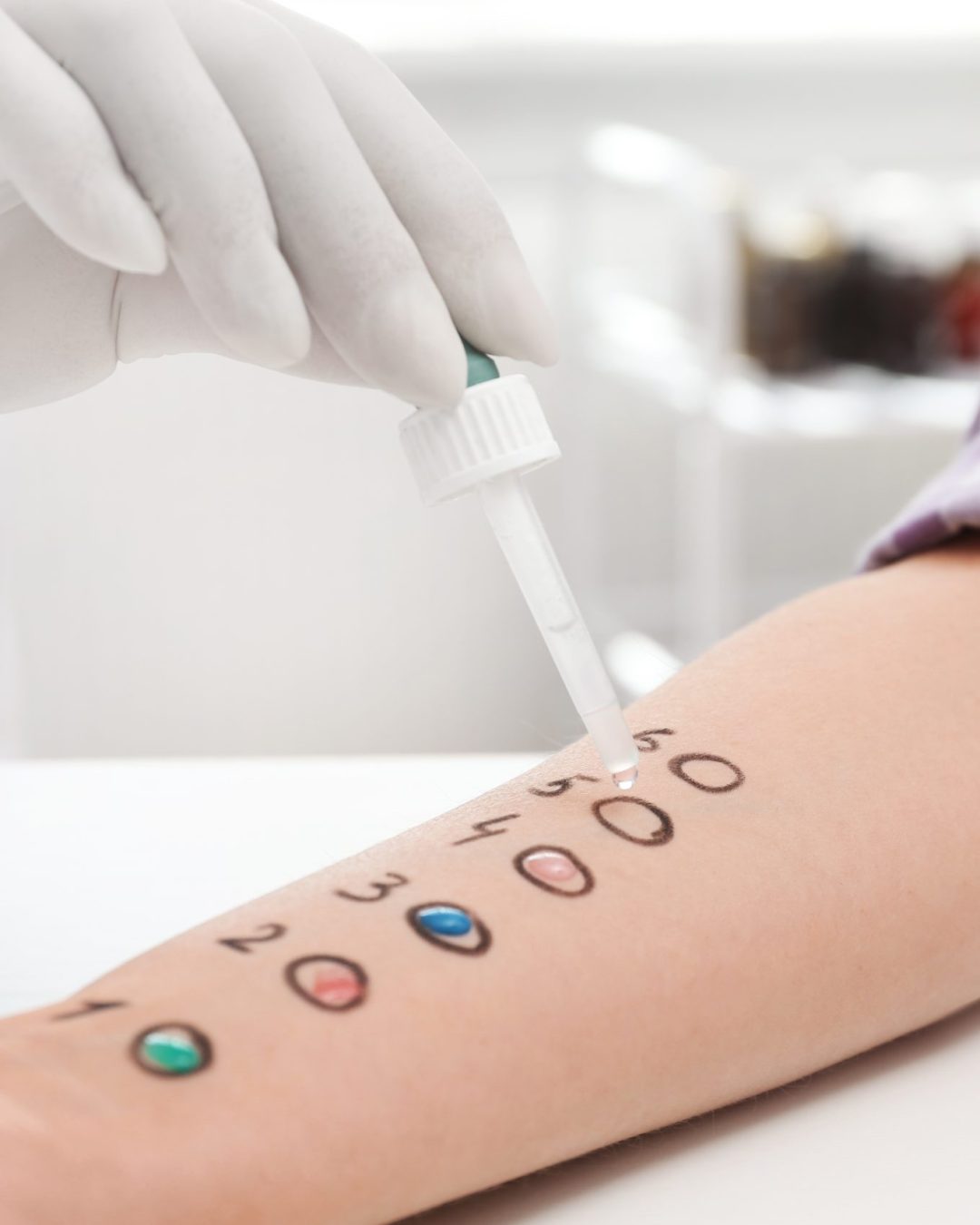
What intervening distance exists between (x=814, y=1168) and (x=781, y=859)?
10 centimetres

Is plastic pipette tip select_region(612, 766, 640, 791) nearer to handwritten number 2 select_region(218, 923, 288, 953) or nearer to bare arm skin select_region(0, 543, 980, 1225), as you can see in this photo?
bare arm skin select_region(0, 543, 980, 1225)

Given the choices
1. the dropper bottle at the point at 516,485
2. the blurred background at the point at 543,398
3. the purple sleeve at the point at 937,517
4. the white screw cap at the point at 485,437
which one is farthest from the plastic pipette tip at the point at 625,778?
the blurred background at the point at 543,398

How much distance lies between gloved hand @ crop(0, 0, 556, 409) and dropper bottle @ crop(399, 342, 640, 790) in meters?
0.01

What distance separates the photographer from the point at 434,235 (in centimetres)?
46

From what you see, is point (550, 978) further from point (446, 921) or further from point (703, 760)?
point (703, 760)

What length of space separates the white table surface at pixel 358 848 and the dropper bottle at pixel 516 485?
105 mm

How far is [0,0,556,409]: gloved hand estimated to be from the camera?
0.41m

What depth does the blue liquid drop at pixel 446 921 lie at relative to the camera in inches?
14.7

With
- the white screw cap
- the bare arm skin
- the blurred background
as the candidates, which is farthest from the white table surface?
the blurred background

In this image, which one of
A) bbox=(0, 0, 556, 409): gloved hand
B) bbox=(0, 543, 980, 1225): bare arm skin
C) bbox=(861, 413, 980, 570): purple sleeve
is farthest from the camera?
bbox=(861, 413, 980, 570): purple sleeve

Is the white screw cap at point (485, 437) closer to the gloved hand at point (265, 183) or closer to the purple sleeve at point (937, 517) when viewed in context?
the gloved hand at point (265, 183)

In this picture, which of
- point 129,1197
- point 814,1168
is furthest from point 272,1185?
point 814,1168

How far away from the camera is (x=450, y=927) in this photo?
37cm

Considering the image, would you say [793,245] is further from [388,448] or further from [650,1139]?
[650,1139]
